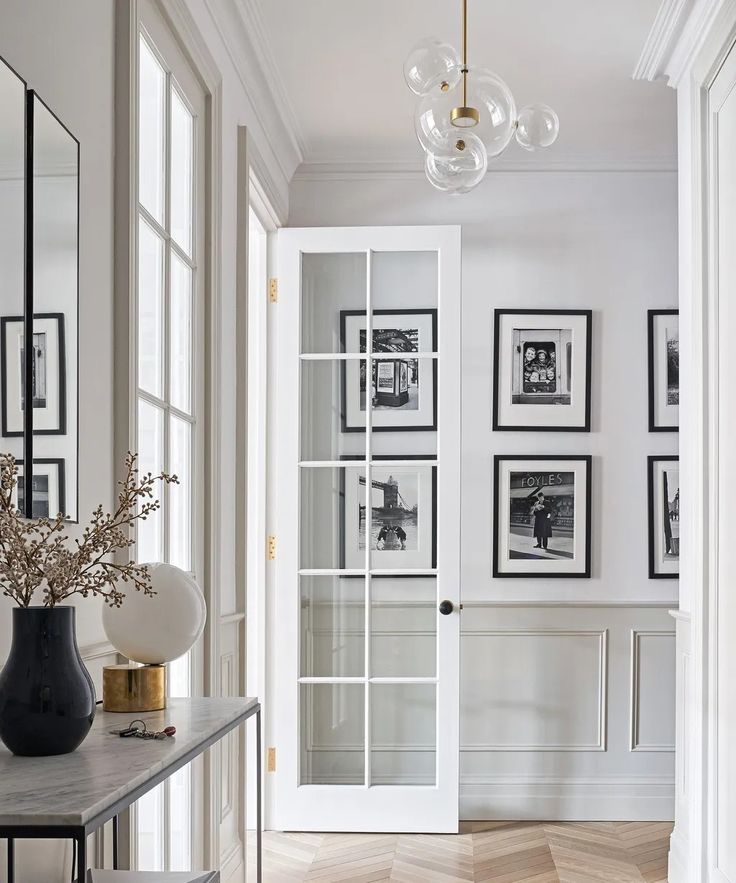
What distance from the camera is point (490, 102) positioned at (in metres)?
2.10

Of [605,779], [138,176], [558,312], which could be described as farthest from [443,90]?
[605,779]

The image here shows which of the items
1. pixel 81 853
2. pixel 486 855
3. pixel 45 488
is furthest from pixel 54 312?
pixel 486 855

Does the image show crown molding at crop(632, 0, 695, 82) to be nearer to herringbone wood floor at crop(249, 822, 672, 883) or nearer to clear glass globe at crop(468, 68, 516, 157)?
clear glass globe at crop(468, 68, 516, 157)

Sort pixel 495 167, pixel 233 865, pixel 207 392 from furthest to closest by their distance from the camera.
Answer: pixel 495 167
pixel 233 865
pixel 207 392

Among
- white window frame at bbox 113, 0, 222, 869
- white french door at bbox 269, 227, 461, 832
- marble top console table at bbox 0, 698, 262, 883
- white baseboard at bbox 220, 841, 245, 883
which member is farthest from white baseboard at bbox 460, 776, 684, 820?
marble top console table at bbox 0, 698, 262, 883

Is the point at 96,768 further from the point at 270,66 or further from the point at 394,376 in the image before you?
the point at 394,376

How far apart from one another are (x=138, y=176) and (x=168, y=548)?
0.94 meters

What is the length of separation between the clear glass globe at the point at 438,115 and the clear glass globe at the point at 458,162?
0.07ft

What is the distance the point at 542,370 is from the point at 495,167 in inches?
35.8

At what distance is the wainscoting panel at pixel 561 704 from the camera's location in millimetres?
4523

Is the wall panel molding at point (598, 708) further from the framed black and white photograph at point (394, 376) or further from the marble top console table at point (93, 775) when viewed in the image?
the marble top console table at point (93, 775)

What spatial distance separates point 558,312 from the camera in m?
4.64

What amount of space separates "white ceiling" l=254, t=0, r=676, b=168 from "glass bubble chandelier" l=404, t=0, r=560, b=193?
1.14 metres

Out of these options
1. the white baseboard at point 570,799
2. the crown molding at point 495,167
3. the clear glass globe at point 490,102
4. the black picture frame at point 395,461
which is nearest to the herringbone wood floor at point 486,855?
the white baseboard at point 570,799
